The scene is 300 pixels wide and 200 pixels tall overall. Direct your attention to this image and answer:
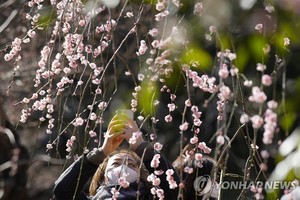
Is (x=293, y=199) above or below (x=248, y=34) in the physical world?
below

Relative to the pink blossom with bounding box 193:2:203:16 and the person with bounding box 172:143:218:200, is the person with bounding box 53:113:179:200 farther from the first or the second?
the pink blossom with bounding box 193:2:203:16

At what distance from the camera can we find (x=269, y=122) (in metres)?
1.37

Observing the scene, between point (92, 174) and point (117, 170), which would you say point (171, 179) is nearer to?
point (117, 170)

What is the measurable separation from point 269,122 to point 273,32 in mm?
244

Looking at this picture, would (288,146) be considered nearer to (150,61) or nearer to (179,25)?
(179,25)

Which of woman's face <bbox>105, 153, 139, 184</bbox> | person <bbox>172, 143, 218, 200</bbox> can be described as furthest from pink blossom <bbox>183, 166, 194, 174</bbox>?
woman's face <bbox>105, 153, 139, 184</bbox>

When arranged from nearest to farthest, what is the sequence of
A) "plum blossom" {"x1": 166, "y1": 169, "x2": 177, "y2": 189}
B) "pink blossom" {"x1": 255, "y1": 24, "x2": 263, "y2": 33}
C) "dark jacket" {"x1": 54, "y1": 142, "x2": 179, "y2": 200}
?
"pink blossom" {"x1": 255, "y1": 24, "x2": 263, "y2": 33} < "plum blossom" {"x1": 166, "y1": 169, "x2": 177, "y2": 189} < "dark jacket" {"x1": 54, "y1": 142, "x2": 179, "y2": 200}

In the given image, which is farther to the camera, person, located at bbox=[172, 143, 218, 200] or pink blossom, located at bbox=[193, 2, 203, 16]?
person, located at bbox=[172, 143, 218, 200]

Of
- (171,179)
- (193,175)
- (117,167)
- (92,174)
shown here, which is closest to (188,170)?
(171,179)

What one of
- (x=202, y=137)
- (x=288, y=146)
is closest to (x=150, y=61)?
(x=288, y=146)

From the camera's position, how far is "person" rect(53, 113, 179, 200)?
2.31 meters

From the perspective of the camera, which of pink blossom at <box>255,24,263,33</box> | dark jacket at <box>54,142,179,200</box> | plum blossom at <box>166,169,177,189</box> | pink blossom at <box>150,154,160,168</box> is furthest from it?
dark jacket at <box>54,142,179,200</box>

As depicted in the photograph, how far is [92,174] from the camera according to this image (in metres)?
2.63

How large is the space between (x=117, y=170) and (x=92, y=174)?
0.21m
